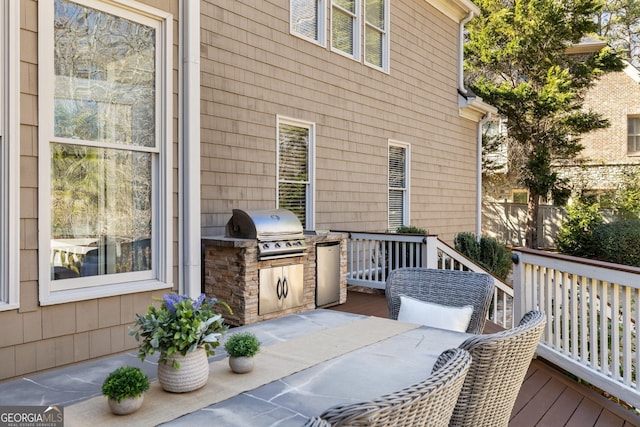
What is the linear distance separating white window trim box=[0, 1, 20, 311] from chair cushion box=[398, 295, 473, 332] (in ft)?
7.65

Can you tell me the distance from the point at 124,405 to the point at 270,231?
3.33 metres

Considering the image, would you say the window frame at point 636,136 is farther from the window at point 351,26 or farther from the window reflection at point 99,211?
the window reflection at point 99,211

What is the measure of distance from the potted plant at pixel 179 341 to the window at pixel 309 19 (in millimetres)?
5337

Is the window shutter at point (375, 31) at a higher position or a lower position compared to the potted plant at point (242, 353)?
higher

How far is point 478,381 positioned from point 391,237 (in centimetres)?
489

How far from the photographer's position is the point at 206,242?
15.6 ft

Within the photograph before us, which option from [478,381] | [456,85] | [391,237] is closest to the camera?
[478,381]

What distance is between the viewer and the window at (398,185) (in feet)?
27.2

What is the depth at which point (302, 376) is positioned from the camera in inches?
68.8

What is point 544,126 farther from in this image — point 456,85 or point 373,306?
point 373,306

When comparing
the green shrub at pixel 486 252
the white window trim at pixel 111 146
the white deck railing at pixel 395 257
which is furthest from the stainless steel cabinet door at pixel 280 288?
the green shrub at pixel 486 252

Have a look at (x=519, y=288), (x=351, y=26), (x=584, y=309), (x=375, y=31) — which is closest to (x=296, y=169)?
(x=351, y=26)

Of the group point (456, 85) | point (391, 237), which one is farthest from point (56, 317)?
point (456, 85)

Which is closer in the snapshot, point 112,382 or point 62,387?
point 112,382
